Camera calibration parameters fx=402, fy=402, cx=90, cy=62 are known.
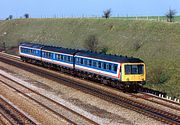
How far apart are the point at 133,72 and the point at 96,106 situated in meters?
5.79

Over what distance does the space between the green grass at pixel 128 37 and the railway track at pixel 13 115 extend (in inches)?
538

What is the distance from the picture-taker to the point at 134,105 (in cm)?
2691

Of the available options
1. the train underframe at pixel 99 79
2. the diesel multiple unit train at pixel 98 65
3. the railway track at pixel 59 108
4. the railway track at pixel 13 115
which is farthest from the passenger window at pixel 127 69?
the railway track at pixel 13 115

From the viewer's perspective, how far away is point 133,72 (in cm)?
3172

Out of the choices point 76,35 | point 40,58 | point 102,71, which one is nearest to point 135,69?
point 102,71

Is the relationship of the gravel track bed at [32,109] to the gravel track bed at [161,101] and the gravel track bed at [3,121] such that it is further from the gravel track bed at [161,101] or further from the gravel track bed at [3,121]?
the gravel track bed at [161,101]

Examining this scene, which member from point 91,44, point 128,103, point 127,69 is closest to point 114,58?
point 127,69

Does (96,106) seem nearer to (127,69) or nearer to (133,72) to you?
(127,69)

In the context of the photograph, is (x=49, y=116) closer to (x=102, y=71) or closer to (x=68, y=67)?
(x=102, y=71)

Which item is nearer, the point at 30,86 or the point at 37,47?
the point at 30,86

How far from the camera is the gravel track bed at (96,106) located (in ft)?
75.9

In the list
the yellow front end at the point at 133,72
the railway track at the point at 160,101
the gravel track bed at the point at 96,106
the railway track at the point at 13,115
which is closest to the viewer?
→ the railway track at the point at 13,115

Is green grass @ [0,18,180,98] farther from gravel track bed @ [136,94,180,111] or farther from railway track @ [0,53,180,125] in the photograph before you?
railway track @ [0,53,180,125]

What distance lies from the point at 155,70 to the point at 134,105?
1438 cm
